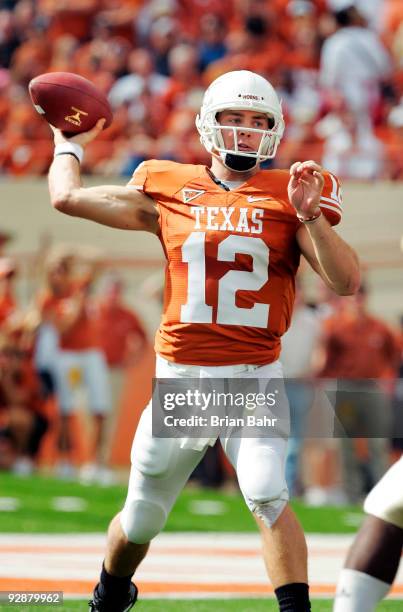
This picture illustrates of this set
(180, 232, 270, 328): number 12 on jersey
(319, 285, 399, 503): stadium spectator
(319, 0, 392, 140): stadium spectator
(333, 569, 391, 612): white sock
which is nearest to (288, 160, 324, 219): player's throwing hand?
(180, 232, 270, 328): number 12 on jersey

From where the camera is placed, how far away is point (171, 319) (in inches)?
167

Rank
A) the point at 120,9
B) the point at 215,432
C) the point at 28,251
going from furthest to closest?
the point at 120,9 < the point at 28,251 < the point at 215,432

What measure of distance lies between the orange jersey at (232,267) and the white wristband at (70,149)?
1.42 feet

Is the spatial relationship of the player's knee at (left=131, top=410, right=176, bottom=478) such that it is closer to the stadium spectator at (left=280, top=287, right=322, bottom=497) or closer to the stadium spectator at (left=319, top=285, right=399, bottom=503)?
the stadium spectator at (left=280, top=287, right=322, bottom=497)

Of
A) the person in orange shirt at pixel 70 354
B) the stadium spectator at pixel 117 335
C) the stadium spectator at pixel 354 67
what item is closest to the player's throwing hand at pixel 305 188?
the person in orange shirt at pixel 70 354

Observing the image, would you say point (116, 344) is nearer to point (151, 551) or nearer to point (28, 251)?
point (28, 251)

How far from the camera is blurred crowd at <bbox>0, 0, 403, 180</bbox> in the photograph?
1177cm

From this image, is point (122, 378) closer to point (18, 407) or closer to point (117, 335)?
point (117, 335)

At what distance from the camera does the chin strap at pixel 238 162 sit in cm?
426

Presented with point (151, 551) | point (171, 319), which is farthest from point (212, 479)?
point (171, 319)

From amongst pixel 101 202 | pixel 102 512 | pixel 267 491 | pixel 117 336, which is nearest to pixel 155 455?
pixel 267 491

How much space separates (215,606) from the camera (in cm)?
499

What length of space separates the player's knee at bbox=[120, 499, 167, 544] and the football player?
0.85m

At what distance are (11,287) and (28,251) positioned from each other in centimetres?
94
